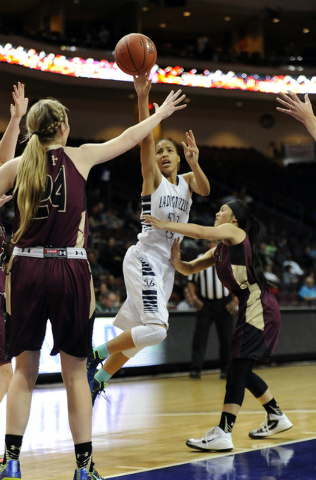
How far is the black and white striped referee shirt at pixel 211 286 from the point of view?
9352 mm

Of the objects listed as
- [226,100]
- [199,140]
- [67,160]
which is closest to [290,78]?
[226,100]

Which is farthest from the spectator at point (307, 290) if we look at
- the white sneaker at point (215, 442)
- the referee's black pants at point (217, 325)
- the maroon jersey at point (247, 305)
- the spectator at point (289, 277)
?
the white sneaker at point (215, 442)

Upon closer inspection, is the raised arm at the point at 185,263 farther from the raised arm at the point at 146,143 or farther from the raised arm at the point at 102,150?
the raised arm at the point at 102,150

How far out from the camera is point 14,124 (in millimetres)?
3887

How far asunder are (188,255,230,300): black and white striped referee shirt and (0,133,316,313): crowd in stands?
4.25 ft

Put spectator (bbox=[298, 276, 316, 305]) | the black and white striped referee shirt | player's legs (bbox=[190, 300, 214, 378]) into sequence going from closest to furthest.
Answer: player's legs (bbox=[190, 300, 214, 378])
the black and white striped referee shirt
spectator (bbox=[298, 276, 316, 305])

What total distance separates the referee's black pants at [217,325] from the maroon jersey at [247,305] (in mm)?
4633

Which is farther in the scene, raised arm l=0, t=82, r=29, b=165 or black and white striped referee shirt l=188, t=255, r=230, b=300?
black and white striped referee shirt l=188, t=255, r=230, b=300

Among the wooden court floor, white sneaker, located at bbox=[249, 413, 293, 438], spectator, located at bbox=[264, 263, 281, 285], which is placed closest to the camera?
the wooden court floor

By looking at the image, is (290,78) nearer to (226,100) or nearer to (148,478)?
(226,100)

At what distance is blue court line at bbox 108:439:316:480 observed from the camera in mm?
3545

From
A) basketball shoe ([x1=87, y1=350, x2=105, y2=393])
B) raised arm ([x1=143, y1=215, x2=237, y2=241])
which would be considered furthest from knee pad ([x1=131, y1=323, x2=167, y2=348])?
raised arm ([x1=143, y1=215, x2=237, y2=241])

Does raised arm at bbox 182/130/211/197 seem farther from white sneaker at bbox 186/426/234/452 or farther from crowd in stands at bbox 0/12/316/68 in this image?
crowd in stands at bbox 0/12/316/68

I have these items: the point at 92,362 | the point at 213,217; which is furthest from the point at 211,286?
the point at 213,217
